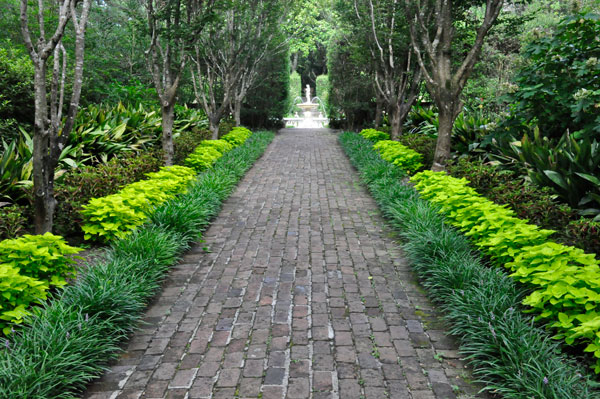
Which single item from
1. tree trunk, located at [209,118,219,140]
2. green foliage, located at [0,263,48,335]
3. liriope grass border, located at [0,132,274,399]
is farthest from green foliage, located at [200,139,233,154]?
green foliage, located at [0,263,48,335]

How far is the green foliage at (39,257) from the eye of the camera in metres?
3.44

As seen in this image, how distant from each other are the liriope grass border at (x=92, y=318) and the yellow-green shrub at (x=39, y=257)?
18cm

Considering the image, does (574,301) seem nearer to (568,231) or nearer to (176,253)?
(568,231)

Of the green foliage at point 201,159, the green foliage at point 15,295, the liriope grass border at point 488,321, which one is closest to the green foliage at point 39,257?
the green foliage at point 15,295

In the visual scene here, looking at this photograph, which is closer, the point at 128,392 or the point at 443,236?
the point at 128,392

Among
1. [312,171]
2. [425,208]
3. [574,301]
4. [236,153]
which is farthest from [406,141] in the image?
[574,301]

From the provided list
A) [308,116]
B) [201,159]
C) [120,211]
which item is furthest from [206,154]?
[308,116]

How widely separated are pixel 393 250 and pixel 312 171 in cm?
577

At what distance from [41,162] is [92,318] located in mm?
Result: 1908

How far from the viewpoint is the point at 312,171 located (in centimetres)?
1078

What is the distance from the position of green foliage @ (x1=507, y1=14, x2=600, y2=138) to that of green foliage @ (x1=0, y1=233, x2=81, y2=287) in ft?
20.0

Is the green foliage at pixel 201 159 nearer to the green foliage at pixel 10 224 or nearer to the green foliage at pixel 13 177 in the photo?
the green foliage at pixel 13 177

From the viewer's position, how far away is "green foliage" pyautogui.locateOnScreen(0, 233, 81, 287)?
344 cm

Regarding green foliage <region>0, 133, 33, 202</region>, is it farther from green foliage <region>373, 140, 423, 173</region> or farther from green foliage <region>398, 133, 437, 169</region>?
→ green foliage <region>398, 133, 437, 169</region>
